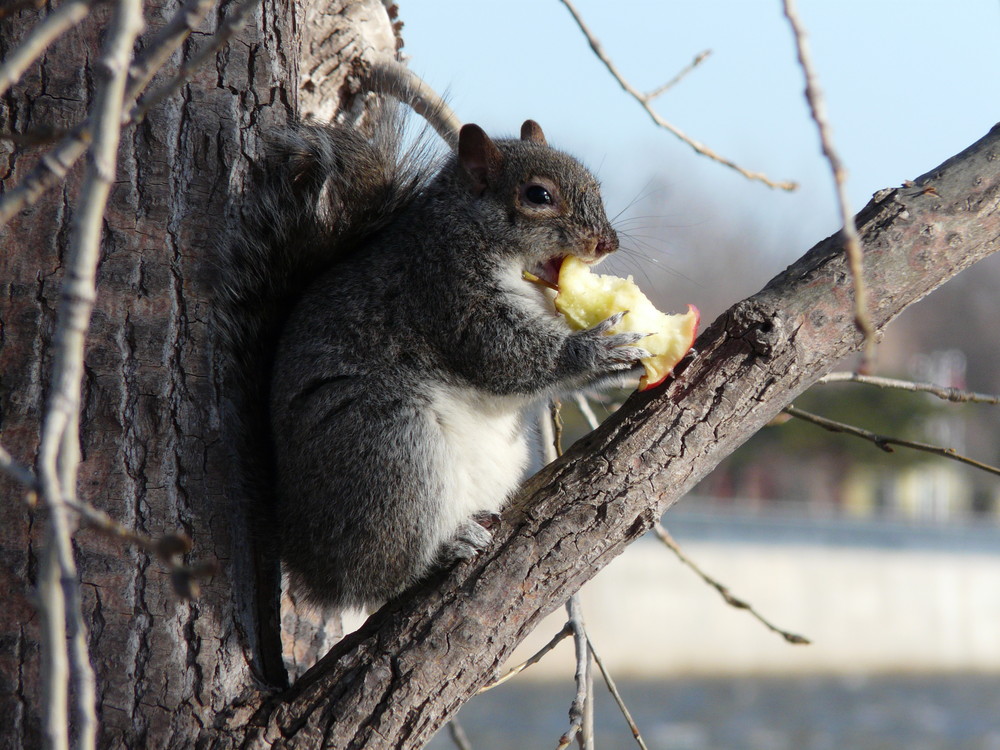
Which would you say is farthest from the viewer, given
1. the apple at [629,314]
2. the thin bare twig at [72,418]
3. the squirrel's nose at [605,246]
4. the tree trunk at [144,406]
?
the squirrel's nose at [605,246]

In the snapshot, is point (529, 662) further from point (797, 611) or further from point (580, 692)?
point (797, 611)

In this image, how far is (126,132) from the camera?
1469 millimetres

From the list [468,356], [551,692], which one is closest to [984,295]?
Result: [551,692]

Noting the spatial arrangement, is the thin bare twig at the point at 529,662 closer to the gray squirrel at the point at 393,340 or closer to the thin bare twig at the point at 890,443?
the gray squirrel at the point at 393,340

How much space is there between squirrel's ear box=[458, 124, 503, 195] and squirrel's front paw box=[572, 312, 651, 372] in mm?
427

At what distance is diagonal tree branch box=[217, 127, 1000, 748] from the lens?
4.39 feet

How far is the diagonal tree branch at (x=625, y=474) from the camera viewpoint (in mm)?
1339

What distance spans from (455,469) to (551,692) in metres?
10.2

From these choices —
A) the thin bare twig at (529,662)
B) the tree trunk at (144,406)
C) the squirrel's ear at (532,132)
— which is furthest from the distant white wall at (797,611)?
the tree trunk at (144,406)

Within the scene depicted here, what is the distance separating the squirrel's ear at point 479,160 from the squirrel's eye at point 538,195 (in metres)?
0.09

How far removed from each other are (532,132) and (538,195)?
1.25 ft

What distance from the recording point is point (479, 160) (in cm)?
202

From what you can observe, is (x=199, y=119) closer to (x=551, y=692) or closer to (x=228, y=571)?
(x=228, y=571)

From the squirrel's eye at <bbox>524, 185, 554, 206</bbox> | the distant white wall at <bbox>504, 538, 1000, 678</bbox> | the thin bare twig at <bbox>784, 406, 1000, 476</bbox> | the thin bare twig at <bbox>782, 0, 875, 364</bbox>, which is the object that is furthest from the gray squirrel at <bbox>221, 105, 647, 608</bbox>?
the distant white wall at <bbox>504, 538, 1000, 678</bbox>
